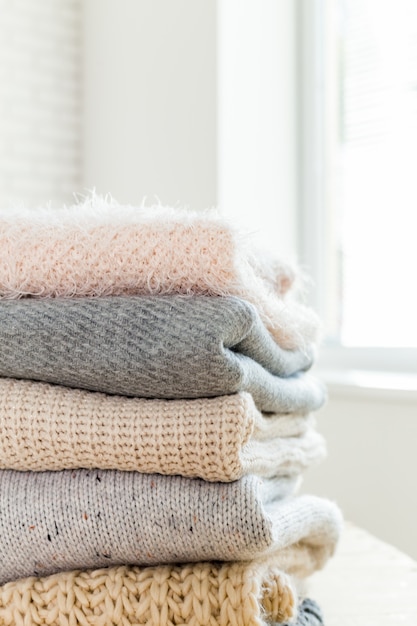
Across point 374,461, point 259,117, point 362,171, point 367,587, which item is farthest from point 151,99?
point 367,587

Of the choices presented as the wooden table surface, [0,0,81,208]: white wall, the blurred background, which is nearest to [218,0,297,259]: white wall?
the blurred background

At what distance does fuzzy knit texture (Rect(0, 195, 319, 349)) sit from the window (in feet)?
2.91

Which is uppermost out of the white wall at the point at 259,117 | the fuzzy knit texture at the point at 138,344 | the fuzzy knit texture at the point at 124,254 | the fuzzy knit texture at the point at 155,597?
the white wall at the point at 259,117

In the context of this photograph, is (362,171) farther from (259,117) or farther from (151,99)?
(151,99)

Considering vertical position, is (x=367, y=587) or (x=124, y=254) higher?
(x=124, y=254)

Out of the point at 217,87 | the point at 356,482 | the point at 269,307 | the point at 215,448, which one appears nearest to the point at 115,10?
the point at 217,87

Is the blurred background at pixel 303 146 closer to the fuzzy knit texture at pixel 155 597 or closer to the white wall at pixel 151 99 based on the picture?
the white wall at pixel 151 99

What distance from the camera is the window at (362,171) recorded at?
1370 millimetres

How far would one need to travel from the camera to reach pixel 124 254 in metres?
0.49

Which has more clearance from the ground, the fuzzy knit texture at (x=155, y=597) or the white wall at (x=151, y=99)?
the white wall at (x=151, y=99)

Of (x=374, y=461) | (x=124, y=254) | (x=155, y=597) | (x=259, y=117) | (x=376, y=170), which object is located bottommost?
(x=374, y=461)

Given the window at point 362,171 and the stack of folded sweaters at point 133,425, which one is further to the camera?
the window at point 362,171

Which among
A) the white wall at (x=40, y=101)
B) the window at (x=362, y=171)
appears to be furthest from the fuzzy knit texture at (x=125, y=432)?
the white wall at (x=40, y=101)

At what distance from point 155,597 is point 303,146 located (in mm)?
1245
